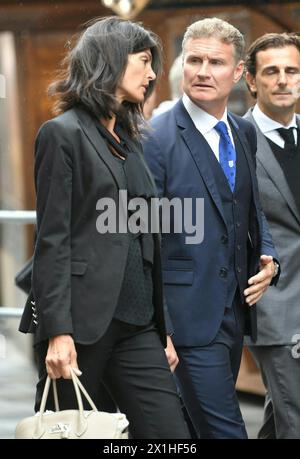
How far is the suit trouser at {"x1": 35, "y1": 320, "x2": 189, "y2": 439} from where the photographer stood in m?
4.29

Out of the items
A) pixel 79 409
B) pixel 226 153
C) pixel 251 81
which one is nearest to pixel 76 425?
pixel 79 409

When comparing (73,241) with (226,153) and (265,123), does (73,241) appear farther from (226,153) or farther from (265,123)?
(265,123)

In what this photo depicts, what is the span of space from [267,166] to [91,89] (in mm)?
1347

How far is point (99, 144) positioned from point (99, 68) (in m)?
0.27

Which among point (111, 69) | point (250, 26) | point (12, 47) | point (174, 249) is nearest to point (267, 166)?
point (174, 249)

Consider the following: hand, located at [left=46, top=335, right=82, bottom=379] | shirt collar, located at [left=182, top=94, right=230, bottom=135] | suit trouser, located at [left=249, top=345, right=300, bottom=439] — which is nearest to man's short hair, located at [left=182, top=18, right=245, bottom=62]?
shirt collar, located at [left=182, top=94, right=230, bottom=135]

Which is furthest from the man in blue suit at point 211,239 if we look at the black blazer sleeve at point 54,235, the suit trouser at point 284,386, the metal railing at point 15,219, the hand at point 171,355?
the metal railing at point 15,219

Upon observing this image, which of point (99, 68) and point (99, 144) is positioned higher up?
point (99, 68)

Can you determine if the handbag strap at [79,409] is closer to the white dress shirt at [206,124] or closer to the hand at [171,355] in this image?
A: the hand at [171,355]

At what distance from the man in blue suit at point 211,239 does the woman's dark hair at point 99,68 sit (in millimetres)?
504

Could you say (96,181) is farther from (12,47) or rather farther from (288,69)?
(12,47)

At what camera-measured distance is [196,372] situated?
481cm

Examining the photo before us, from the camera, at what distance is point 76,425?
4.03 m

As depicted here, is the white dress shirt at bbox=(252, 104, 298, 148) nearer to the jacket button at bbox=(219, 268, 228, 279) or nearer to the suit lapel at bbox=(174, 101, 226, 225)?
the suit lapel at bbox=(174, 101, 226, 225)
